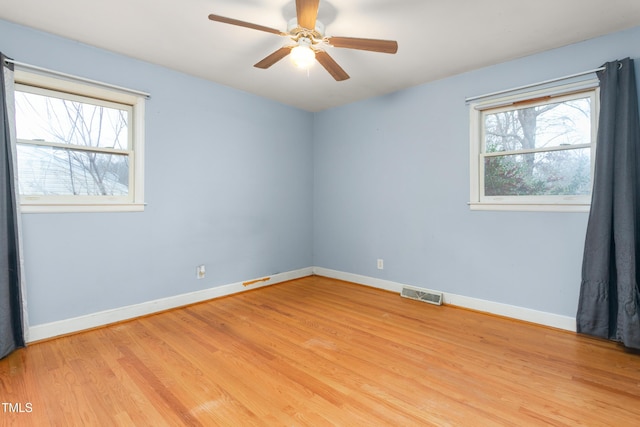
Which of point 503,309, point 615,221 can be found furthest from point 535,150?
point 503,309

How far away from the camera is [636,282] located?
89.7 inches

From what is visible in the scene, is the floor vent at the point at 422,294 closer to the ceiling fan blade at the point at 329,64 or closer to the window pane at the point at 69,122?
the ceiling fan blade at the point at 329,64

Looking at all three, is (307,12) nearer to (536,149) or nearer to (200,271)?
(536,149)

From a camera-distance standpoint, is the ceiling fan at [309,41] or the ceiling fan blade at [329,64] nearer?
the ceiling fan at [309,41]

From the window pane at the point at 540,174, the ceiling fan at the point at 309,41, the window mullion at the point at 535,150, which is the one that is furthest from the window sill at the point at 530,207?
the ceiling fan at the point at 309,41

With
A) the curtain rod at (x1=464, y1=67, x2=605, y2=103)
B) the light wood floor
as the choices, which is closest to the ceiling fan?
the curtain rod at (x1=464, y1=67, x2=605, y2=103)

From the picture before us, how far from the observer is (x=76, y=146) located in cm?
265

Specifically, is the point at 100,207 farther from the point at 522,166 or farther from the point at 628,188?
the point at 628,188

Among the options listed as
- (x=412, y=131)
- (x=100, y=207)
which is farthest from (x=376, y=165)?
(x=100, y=207)

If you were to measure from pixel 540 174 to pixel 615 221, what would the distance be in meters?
0.70

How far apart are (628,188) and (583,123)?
0.71 m

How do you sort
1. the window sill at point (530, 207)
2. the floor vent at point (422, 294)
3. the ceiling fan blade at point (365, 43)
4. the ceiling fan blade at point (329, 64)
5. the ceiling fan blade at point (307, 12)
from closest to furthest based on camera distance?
the ceiling fan blade at point (307, 12)
the ceiling fan blade at point (365, 43)
the ceiling fan blade at point (329, 64)
the window sill at point (530, 207)
the floor vent at point (422, 294)

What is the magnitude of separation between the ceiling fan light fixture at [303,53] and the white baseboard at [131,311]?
2.58 m

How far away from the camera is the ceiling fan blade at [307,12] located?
1737mm
